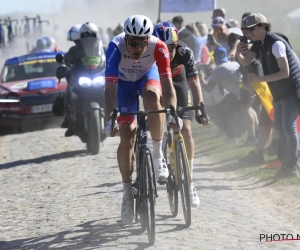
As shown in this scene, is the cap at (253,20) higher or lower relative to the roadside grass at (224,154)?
higher

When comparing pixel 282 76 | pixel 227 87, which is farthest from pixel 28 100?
pixel 282 76

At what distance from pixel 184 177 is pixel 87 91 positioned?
21.0 feet

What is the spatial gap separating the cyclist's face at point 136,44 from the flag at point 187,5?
11.8 meters

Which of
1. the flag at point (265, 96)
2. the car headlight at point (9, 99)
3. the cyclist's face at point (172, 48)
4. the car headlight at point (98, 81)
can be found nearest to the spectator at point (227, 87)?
the flag at point (265, 96)

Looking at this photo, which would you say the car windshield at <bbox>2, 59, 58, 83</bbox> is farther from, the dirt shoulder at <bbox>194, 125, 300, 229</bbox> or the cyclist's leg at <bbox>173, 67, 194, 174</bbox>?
the cyclist's leg at <bbox>173, 67, 194, 174</bbox>

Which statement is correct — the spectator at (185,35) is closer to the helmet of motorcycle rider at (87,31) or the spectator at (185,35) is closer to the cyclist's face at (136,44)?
the helmet of motorcycle rider at (87,31)

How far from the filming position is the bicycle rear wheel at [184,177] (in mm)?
7848

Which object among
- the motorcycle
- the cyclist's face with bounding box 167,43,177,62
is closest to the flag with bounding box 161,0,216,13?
the motorcycle

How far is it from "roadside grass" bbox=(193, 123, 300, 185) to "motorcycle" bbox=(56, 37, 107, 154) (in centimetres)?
172

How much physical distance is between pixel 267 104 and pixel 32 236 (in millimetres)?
5188

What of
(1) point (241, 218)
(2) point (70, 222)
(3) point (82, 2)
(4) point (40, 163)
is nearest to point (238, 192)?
(1) point (241, 218)

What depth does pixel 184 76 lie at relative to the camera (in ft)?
30.0

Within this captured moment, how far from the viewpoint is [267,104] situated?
12.2m

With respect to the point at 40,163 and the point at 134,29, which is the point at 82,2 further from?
the point at 134,29
